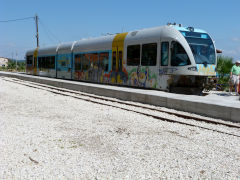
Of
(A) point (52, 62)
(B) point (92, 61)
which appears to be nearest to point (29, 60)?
(A) point (52, 62)

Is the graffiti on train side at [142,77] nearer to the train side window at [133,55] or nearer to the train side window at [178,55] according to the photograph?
the train side window at [133,55]

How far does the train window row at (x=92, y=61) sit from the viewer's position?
55.2 feet

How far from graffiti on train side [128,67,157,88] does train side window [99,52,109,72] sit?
7.77 ft

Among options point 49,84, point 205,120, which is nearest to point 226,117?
point 205,120

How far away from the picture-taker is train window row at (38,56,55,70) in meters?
25.1

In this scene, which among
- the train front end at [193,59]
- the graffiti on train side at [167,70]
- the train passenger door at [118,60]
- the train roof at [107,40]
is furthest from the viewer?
the train passenger door at [118,60]

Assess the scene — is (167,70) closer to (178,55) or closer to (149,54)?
(178,55)

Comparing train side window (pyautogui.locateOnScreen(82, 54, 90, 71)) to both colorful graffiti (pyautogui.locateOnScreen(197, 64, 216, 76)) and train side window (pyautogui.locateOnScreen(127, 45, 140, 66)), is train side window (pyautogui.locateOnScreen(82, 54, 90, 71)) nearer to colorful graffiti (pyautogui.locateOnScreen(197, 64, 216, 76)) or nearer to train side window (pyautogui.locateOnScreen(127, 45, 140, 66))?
train side window (pyautogui.locateOnScreen(127, 45, 140, 66))

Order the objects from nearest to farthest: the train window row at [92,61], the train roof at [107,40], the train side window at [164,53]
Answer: the train side window at [164,53], the train roof at [107,40], the train window row at [92,61]

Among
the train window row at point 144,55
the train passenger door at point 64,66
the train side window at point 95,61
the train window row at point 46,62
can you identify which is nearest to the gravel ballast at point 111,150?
the train window row at point 144,55

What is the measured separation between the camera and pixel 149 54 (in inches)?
524

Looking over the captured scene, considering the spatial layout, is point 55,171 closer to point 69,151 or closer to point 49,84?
point 69,151

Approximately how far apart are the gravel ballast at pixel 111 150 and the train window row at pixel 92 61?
9.66 metres

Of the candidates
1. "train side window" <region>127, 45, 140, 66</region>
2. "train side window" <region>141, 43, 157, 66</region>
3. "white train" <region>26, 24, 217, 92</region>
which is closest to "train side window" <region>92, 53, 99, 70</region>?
"white train" <region>26, 24, 217, 92</region>
